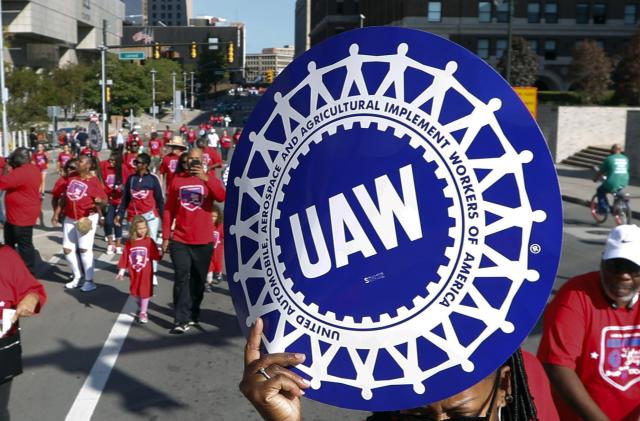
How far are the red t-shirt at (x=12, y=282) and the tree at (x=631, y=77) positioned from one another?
37687mm

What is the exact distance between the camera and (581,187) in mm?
23078

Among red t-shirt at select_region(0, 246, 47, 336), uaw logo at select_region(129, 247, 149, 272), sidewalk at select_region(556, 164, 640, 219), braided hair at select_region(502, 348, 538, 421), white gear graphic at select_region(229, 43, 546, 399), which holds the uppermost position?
white gear graphic at select_region(229, 43, 546, 399)

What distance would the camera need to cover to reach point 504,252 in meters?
1.30

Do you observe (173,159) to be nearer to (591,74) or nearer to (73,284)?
(73,284)

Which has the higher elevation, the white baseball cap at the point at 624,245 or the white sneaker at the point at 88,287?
the white baseball cap at the point at 624,245

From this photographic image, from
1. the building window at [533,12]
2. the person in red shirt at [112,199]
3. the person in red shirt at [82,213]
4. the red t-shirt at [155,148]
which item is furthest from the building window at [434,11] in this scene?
the person in red shirt at [82,213]

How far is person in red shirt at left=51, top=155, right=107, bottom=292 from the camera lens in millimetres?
9289

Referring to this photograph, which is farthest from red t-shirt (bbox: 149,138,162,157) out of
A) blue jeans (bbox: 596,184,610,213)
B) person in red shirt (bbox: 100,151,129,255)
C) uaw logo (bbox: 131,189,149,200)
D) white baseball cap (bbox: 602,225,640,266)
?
white baseball cap (bbox: 602,225,640,266)

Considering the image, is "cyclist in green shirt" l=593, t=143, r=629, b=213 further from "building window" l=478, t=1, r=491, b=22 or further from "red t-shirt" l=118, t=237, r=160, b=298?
"building window" l=478, t=1, r=491, b=22

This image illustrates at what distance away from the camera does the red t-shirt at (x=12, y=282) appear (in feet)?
13.1

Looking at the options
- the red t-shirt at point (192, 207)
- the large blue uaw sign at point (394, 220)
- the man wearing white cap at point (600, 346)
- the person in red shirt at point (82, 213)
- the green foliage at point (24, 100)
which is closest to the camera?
the large blue uaw sign at point (394, 220)

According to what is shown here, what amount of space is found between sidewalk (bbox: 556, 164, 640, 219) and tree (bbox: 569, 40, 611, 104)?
9.66 metres

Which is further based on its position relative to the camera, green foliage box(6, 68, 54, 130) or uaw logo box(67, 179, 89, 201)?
green foliage box(6, 68, 54, 130)

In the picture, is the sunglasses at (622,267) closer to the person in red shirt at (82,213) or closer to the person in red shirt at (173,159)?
the person in red shirt at (82,213)
